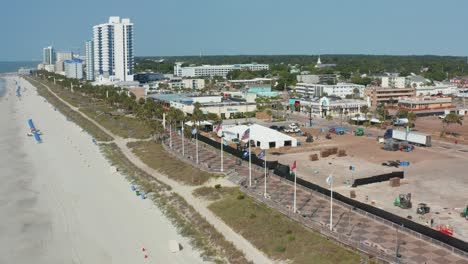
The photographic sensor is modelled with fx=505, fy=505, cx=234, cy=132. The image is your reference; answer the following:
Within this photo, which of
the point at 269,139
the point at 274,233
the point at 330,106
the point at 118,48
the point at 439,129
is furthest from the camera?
the point at 118,48

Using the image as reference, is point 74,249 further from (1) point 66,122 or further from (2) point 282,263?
(1) point 66,122

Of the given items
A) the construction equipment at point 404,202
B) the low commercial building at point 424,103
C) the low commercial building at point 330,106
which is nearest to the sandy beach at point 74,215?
the construction equipment at point 404,202

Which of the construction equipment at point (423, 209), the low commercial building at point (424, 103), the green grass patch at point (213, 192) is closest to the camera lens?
the construction equipment at point (423, 209)

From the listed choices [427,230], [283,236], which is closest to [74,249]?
[283,236]

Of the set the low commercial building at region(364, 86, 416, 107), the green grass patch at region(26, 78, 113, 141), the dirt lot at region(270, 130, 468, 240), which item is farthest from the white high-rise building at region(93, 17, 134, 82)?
the dirt lot at region(270, 130, 468, 240)

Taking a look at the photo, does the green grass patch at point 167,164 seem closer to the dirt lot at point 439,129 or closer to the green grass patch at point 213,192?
the green grass patch at point 213,192

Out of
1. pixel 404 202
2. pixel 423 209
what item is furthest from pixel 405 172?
pixel 423 209

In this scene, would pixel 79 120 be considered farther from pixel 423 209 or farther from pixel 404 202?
pixel 423 209

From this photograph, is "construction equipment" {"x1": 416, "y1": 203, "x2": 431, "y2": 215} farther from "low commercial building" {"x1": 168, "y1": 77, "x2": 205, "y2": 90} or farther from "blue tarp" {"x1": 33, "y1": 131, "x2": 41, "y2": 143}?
"low commercial building" {"x1": 168, "y1": 77, "x2": 205, "y2": 90}
